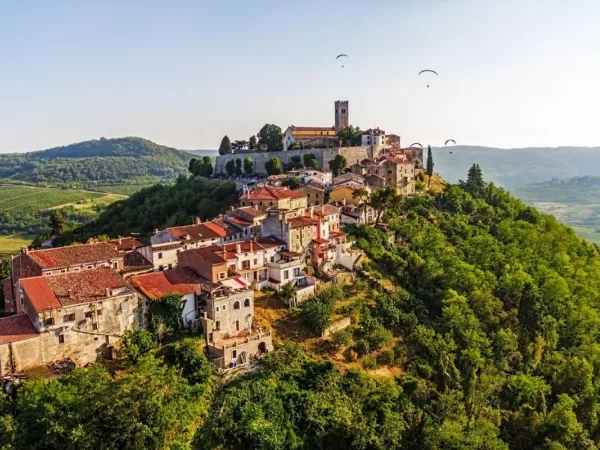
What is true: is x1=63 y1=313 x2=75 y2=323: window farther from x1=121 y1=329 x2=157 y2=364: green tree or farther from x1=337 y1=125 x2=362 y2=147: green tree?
x1=337 y1=125 x2=362 y2=147: green tree

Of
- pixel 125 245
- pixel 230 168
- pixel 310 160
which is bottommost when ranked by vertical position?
pixel 125 245

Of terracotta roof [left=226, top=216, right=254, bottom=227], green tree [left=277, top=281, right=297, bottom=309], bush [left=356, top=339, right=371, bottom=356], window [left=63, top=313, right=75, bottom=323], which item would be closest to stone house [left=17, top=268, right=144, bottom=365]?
window [left=63, top=313, right=75, bottom=323]

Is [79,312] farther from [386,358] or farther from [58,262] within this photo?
[386,358]

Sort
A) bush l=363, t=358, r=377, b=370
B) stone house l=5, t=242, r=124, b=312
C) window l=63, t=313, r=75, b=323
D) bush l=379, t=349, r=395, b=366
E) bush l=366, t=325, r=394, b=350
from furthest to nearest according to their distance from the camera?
1. bush l=366, t=325, r=394, b=350
2. bush l=379, t=349, r=395, b=366
3. bush l=363, t=358, r=377, b=370
4. stone house l=5, t=242, r=124, b=312
5. window l=63, t=313, r=75, b=323

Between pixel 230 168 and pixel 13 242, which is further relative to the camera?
pixel 13 242

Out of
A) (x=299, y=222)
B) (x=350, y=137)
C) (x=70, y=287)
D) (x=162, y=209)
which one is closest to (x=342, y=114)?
(x=350, y=137)

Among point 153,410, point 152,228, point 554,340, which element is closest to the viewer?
point 153,410

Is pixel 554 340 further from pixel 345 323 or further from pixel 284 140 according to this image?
pixel 284 140

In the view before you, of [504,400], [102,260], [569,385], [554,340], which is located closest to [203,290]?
[102,260]
